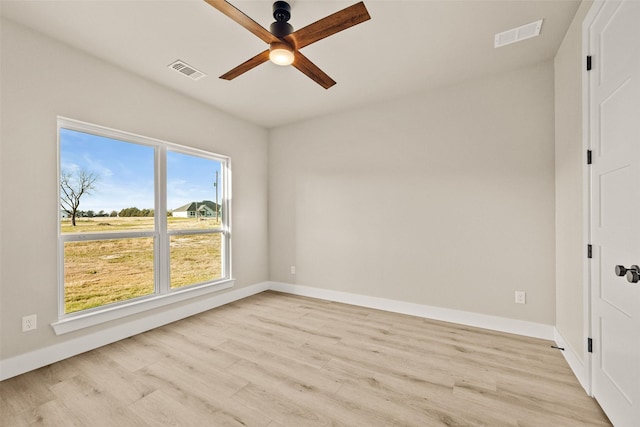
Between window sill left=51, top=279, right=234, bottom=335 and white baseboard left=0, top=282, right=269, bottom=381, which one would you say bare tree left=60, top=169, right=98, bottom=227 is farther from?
white baseboard left=0, top=282, right=269, bottom=381

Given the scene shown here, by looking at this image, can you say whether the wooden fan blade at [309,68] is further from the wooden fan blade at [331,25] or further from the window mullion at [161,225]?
the window mullion at [161,225]

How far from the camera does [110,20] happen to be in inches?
84.9

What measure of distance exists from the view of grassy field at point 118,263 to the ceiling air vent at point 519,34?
152 inches

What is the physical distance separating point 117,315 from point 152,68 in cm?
256

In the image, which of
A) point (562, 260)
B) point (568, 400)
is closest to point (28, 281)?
point (568, 400)

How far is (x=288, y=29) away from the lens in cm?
188

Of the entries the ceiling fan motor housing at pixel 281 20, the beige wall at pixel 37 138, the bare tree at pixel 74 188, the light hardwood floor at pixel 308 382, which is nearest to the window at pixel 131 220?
the bare tree at pixel 74 188

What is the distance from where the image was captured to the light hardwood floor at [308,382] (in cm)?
169

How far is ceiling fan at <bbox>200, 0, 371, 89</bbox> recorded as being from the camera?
160 cm

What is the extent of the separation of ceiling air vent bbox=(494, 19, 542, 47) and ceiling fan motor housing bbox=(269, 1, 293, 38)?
1805mm

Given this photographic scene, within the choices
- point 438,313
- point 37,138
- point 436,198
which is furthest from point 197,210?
point 438,313

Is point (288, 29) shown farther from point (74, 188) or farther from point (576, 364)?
point (576, 364)

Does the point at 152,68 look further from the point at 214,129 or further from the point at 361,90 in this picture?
the point at 361,90

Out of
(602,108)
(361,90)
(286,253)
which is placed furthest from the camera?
(286,253)
